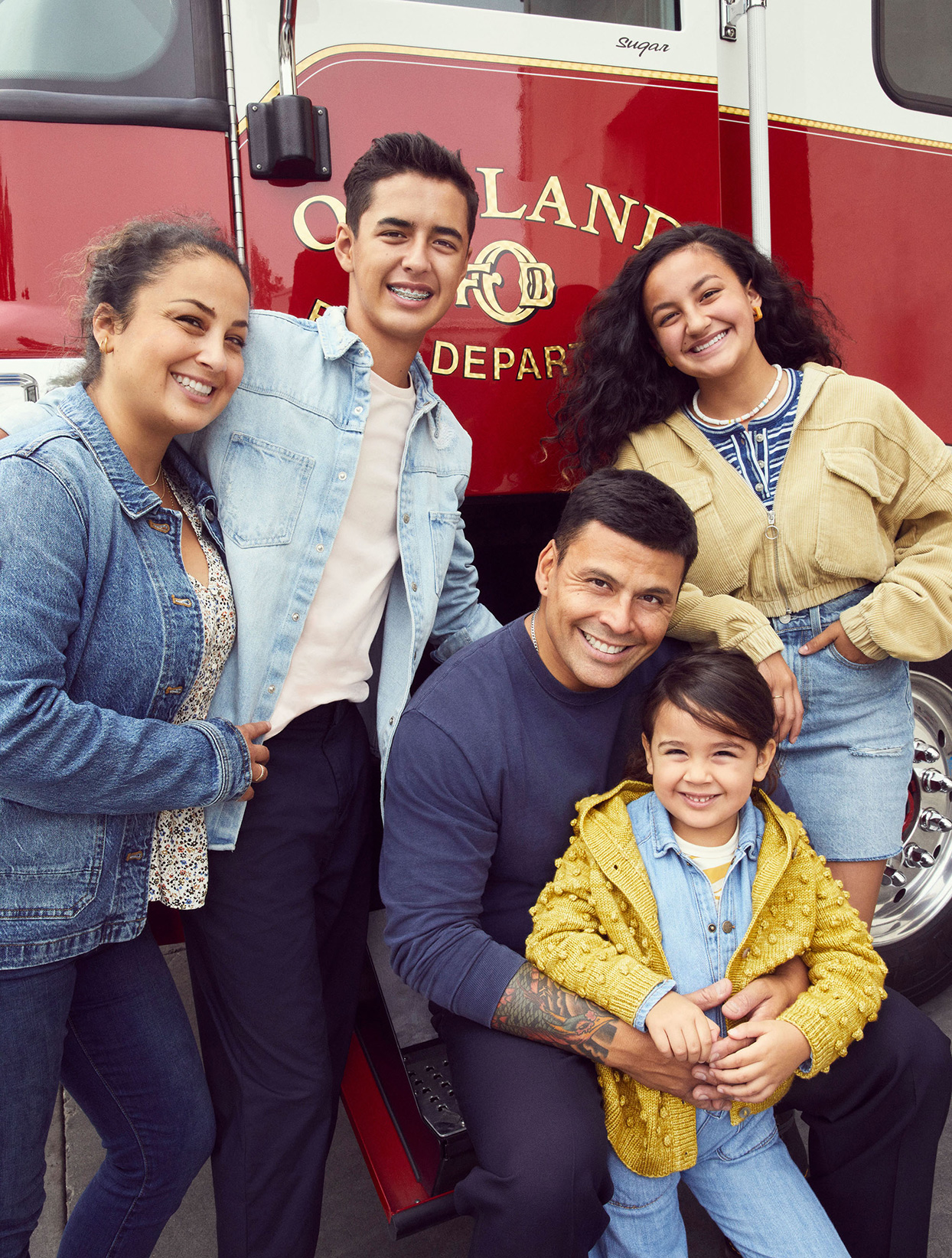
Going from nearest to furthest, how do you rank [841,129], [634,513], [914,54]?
[634,513] < [841,129] < [914,54]

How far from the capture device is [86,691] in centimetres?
136

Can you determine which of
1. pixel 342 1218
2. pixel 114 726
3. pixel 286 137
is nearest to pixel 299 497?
pixel 114 726

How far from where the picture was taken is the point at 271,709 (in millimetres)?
1656

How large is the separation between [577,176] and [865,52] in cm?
98

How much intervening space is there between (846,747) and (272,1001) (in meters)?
1.21

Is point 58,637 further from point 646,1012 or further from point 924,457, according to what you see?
point 924,457

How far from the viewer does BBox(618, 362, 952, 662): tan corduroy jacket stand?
1835mm

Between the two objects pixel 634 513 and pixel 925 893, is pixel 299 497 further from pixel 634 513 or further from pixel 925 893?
pixel 925 893

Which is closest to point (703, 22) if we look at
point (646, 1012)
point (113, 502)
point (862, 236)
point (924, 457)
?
point (862, 236)

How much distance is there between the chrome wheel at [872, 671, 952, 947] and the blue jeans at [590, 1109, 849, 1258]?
124 cm

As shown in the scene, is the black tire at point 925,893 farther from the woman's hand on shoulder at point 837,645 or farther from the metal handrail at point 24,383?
the metal handrail at point 24,383

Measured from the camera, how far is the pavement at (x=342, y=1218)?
6.70 ft

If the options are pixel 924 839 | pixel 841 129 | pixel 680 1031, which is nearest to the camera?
pixel 680 1031

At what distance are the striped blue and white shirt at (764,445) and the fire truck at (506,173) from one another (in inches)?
15.7
